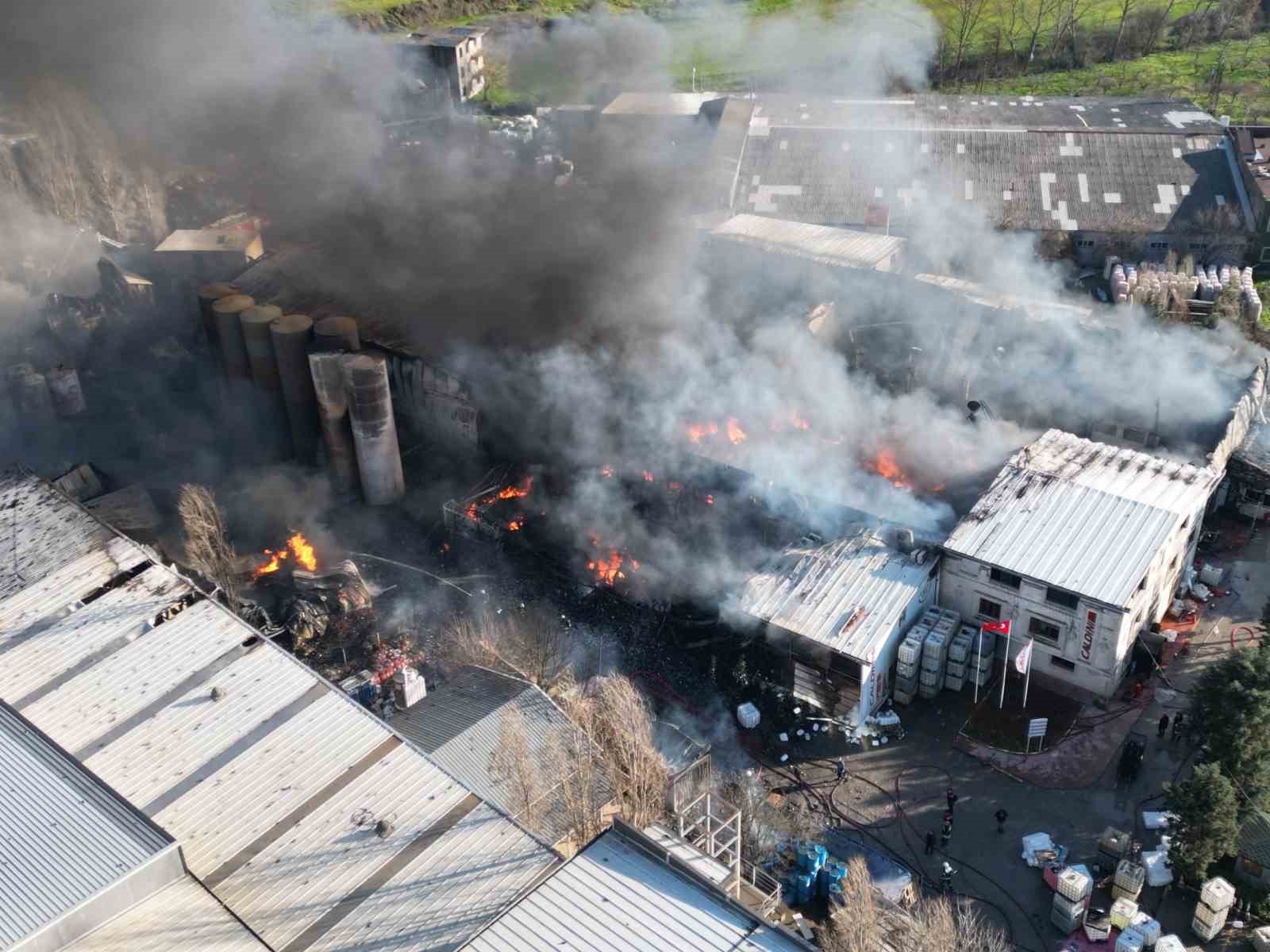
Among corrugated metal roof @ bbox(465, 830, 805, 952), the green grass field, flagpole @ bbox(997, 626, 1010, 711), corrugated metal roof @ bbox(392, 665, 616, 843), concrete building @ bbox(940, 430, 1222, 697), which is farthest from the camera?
the green grass field

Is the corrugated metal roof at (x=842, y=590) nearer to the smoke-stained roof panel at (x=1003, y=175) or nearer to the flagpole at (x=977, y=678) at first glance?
the flagpole at (x=977, y=678)

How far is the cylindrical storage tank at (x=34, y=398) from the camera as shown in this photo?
111ft

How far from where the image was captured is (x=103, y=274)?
133 ft

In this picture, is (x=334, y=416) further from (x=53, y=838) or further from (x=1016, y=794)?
(x=1016, y=794)

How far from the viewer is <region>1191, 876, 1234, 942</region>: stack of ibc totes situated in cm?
1862

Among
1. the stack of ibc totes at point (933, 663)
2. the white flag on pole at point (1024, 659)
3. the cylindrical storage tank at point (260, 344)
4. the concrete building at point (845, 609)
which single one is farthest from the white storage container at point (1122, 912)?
the cylindrical storage tank at point (260, 344)

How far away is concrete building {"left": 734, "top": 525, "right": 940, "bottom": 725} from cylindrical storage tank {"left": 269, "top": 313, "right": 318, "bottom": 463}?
13907mm

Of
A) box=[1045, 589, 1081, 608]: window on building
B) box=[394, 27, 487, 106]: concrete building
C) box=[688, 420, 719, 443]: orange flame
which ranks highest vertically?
box=[394, 27, 487, 106]: concrete building

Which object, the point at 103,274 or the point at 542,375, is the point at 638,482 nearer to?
the point at 542,375

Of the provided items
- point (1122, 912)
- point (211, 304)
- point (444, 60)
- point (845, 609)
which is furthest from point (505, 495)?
point (444, 60)

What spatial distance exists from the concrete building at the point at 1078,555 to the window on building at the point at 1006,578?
24 millimetres

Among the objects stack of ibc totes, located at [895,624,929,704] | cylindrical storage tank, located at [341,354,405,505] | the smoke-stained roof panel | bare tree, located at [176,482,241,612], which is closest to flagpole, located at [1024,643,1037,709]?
stack of ibc totes, located at [895,624,929,704]

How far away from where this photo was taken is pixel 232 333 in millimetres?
32062

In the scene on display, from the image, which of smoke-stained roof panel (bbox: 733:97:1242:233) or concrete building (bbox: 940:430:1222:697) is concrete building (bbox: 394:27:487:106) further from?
concrete building (bbox: 940:430:1222:697)
